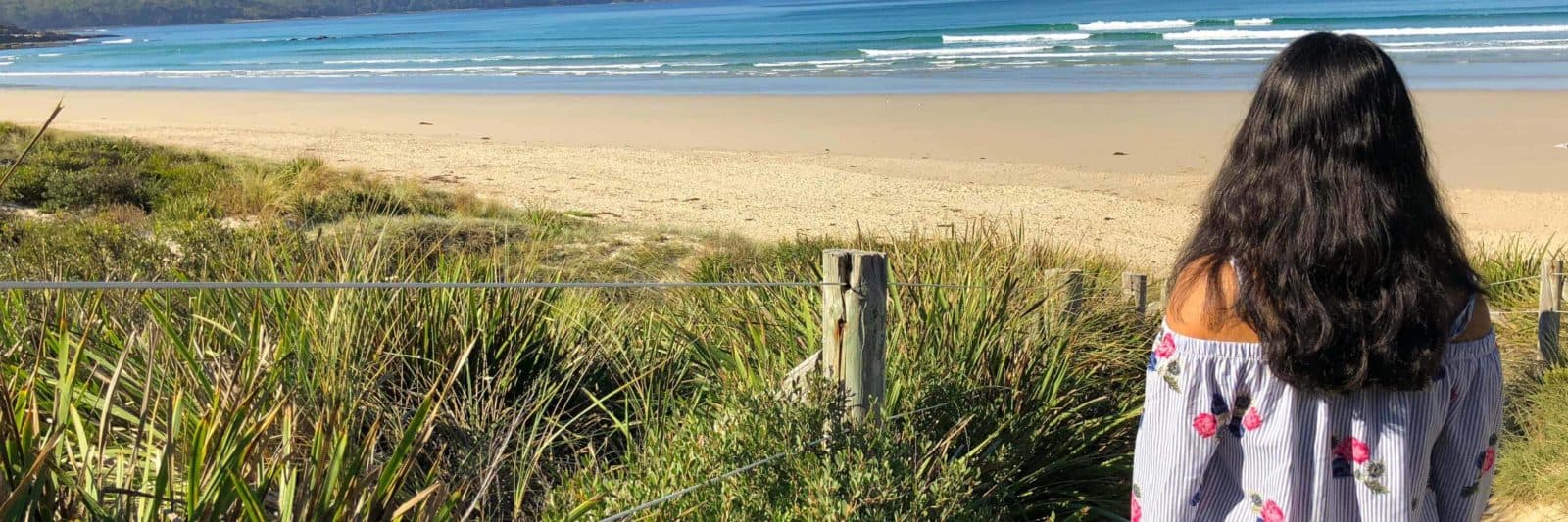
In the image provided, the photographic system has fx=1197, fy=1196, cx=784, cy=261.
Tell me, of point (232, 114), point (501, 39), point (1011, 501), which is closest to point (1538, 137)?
point (1011, 501)

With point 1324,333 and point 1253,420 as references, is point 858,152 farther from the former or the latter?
point 1324,333

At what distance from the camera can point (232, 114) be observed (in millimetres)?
26219

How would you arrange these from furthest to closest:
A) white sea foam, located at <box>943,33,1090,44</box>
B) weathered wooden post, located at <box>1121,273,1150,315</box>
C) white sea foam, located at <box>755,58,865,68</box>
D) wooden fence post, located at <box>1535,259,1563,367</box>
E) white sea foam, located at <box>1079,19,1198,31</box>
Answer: white sea foam, located at <box>1079,19,1198,31</box> < white sea foam, located at <box>943,33,1090,44</box> < white sea foam, located at <box>755,58,865,68</box> < weathered wooden post, located at <box>1121,273,1150,315</box> < wooden fence post, located at <box>1535,259,1563,367</box>

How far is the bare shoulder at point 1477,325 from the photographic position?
2020 millimetres

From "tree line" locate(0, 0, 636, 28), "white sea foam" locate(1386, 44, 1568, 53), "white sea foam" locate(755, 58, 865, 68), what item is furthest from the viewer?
"tree line" locate(0, 0, 636, 28)

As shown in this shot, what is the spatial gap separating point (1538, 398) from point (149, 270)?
609 centimetres

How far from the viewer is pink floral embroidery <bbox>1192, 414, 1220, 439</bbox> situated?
6.61 feet

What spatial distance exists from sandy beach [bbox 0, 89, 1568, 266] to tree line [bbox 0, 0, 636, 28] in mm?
143348

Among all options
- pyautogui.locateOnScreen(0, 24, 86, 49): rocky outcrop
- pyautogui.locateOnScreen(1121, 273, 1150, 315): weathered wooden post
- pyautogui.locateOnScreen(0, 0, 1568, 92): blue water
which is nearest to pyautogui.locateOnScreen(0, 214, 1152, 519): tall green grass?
pyautogui.locateOnScreen(1121, 273, 1150, 315): weathered wooden post

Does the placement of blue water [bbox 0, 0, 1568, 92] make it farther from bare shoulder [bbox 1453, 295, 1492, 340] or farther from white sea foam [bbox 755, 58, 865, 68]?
bare shoulder [bbox 1453, 295, 1492, 340]

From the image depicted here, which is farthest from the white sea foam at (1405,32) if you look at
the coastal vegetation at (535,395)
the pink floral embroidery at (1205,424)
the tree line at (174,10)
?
the tree line at (174,10)

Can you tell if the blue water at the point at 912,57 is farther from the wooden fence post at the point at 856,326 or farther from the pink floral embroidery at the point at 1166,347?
the pink floral embroidery at the point at 1166,347

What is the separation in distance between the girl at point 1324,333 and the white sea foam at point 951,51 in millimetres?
36602

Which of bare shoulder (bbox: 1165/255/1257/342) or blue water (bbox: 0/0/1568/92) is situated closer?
bare shoulder (bbox: 1165/255/1257/342)
